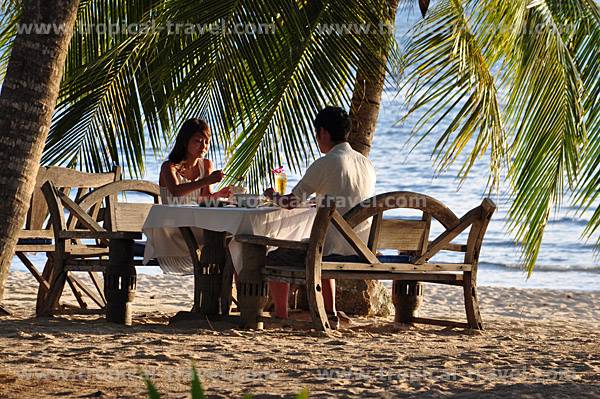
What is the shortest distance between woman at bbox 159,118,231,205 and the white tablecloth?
30 centimetres

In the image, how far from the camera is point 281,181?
6559 mm

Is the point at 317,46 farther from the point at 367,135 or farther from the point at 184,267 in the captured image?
the point at 184,267

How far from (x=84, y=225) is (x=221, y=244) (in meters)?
0.90

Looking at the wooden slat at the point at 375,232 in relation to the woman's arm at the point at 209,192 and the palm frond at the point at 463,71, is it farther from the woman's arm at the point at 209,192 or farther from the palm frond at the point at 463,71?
the palm frond at the point at 463,71

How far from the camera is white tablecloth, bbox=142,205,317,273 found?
20.7ft

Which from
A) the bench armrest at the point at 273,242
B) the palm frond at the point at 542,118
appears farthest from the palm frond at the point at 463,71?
the bench armrest at the point at 273,242

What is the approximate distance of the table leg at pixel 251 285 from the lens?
6.30 meters

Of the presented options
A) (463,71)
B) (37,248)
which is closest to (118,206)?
(37,248)

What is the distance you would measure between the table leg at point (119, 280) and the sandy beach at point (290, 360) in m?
0.11

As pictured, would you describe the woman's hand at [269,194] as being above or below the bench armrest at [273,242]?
above

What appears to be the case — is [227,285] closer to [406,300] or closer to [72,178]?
[406,300]

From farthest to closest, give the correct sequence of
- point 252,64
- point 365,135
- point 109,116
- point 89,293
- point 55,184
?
point 109,116, point 365,135, point 252,64, point 89,293, point 55,184

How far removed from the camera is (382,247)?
6.52 m

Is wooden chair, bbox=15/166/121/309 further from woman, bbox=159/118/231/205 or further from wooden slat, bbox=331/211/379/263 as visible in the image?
wooden slat, bbox=331/211/379/263
